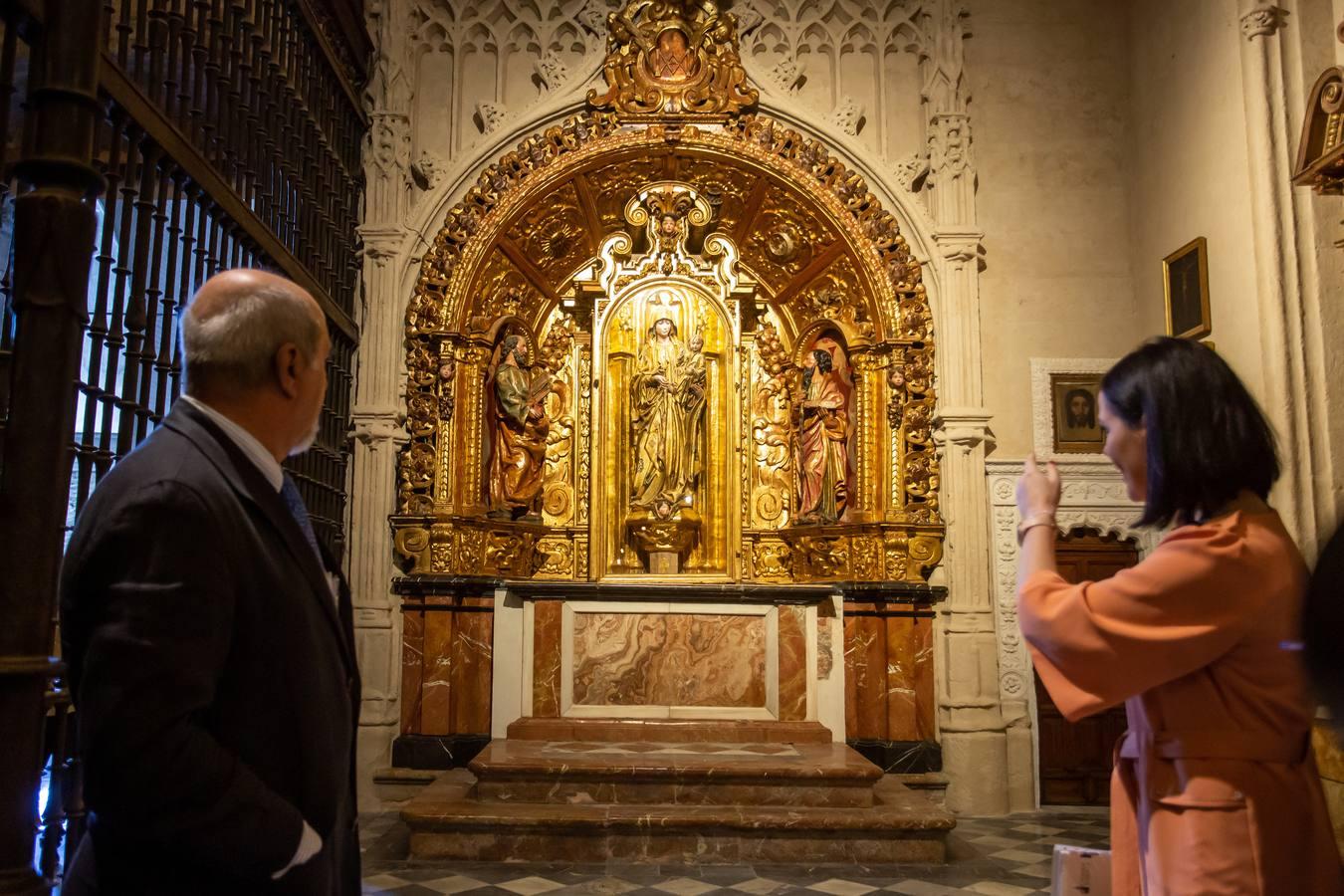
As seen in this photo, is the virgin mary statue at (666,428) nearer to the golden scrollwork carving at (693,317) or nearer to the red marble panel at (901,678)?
the golden scrollwork carving at (693,317)

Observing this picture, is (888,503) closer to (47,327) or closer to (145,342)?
(145,342)

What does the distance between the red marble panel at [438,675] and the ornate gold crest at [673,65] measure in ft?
12.8

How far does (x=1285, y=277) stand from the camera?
18.3 feet

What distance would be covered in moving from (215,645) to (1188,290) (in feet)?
22.0

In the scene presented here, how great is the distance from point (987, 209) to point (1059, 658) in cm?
662

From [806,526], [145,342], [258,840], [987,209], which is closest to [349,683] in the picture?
[258,840]

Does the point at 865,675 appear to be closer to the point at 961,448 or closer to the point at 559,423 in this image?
the point at 961,448

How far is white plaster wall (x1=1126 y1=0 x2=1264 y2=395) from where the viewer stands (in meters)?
6.00

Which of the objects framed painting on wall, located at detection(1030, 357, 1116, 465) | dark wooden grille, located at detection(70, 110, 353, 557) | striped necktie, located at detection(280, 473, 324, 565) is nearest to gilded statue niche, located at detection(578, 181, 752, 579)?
framed painting on wall, located at detection(1030, 357, 1116, 465)

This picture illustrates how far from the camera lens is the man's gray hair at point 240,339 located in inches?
59.1

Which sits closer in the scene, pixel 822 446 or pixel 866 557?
pixel 866 557

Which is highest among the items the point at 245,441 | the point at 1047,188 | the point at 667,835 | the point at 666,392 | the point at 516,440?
the point at 1047,188

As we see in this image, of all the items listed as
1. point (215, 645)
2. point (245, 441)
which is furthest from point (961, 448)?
point (215, 645)

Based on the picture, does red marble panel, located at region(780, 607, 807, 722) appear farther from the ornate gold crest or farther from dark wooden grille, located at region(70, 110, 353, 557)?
dark wooden grille, located at region(70, 110, 353, 557)
